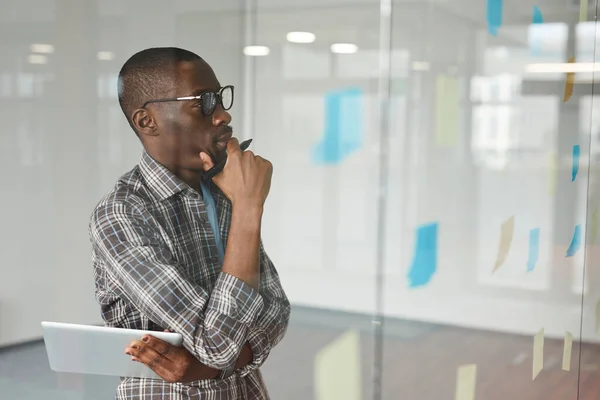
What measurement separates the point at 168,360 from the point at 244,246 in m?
0.20

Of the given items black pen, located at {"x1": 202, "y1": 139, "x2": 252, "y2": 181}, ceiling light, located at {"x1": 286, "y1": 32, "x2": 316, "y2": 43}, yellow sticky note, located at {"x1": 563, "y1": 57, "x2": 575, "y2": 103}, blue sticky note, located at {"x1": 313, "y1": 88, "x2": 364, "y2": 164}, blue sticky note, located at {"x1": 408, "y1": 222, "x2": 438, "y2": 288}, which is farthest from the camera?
yellow sticky note, located at {"x1": 563, "y1": 57, "x2": 575, "y2": 103}

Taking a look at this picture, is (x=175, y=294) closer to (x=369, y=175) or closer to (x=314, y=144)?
(x=314, y=144)

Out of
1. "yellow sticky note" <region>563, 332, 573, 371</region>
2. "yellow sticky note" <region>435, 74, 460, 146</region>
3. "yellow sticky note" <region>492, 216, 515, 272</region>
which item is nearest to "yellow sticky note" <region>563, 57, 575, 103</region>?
"yellow sticky note" <region>492, 216, 515, 272</region>

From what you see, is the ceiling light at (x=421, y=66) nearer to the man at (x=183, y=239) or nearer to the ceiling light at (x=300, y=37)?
the ceiling light at (x=300, y=37)

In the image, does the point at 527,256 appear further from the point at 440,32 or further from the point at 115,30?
the point at 115,30

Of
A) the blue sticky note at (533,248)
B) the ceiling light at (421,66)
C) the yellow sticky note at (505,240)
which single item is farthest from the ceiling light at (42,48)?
the blue sticky note at (533,248)

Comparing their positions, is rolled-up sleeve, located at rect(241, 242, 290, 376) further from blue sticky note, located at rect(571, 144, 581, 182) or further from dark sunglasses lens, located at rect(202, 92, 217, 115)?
blue sticky note, located at rect(571, 144, 581, 182)

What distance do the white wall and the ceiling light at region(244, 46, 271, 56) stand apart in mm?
13

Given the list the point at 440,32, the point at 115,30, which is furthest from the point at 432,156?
the point at 115,30

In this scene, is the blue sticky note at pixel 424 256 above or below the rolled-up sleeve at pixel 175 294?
below

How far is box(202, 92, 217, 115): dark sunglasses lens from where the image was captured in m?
1.19

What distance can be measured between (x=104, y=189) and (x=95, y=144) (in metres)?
0.08

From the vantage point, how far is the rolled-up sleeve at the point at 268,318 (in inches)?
48.3

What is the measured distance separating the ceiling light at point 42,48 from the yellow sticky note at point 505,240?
161cm
